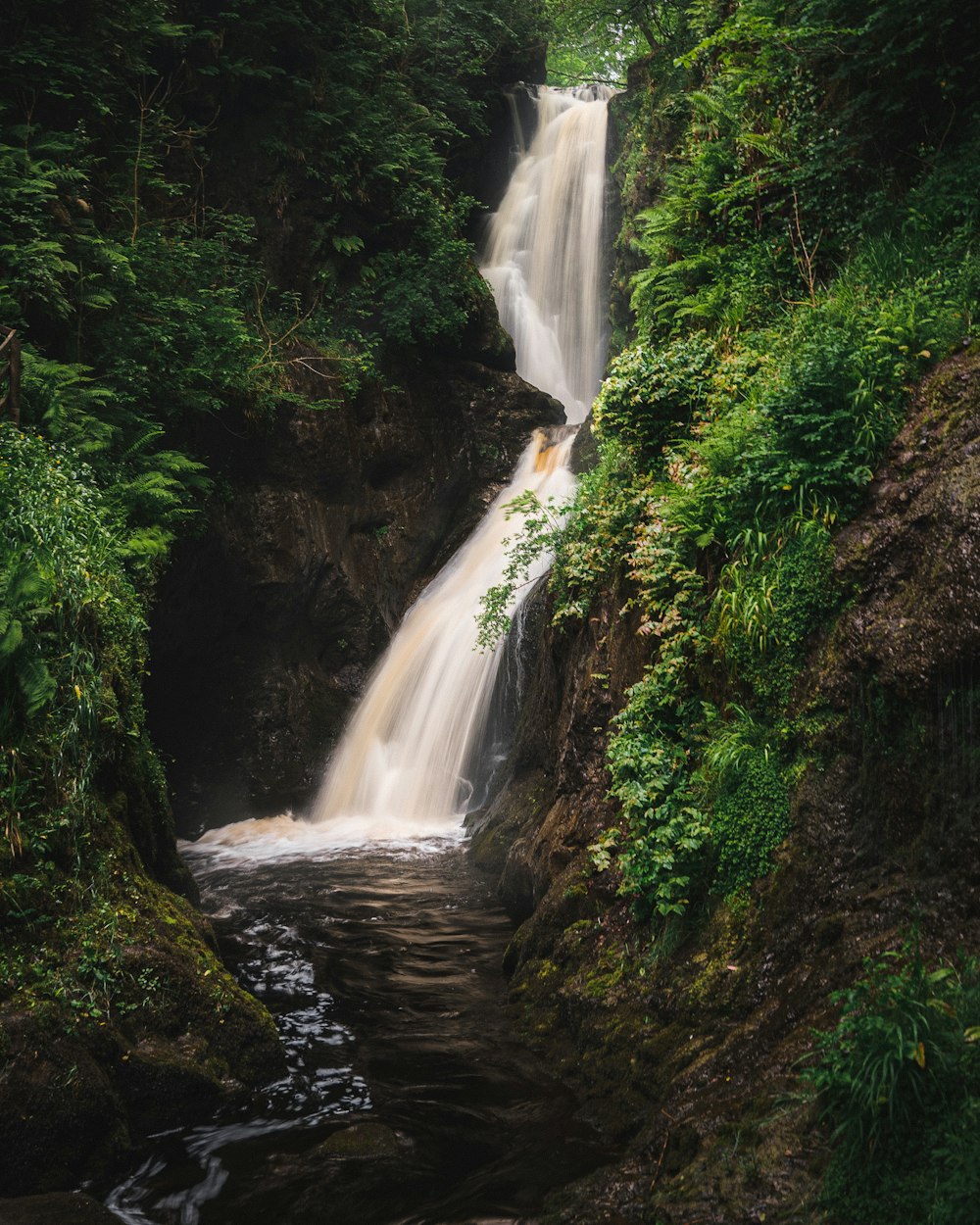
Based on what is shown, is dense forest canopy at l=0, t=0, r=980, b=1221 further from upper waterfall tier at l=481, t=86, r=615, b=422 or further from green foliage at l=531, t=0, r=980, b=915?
upper waterfall tier at l=481, t=86, r=615, b=422

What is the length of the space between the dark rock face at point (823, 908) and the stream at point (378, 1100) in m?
0.41

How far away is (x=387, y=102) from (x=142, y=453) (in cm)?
1029

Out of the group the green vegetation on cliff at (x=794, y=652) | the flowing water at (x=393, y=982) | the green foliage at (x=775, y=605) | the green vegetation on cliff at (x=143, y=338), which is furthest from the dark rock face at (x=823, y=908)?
the green vegetation on cliff at (x=143, y=338)

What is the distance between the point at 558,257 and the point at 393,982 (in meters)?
19.6

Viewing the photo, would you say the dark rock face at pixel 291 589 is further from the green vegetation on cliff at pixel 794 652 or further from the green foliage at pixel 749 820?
the green foliage at pixel 749 820

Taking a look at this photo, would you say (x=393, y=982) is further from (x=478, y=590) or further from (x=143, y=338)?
(x=478, y=590)

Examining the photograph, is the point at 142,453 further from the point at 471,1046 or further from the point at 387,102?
the point at 387,102

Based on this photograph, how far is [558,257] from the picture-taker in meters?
22.6

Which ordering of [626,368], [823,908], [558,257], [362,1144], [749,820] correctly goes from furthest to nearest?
1. [558,257]
2. [626,368]
3. [749,820]
4. [362,1144]
5. [823,908]

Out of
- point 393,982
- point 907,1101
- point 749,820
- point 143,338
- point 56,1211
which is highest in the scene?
point 143,338

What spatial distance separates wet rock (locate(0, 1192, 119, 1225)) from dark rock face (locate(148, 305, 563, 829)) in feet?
32.6

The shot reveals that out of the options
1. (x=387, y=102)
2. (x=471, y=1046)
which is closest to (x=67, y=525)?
(x=471, y=1046)

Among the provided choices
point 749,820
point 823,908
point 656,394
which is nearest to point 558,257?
point 656,394

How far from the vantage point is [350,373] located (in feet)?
50.9
